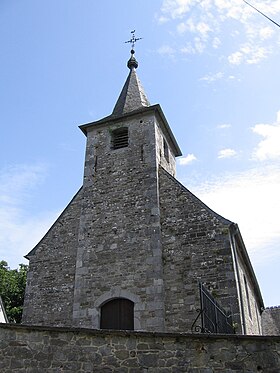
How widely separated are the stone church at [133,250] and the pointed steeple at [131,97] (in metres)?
0.53

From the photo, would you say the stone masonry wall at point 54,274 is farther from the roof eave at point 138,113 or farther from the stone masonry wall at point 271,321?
the stone masonry wall at point 271,321

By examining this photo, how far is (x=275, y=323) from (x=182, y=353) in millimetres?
18165

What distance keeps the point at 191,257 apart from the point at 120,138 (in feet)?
18.9

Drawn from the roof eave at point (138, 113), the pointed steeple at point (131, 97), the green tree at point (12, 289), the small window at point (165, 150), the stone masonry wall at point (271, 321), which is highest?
the pointed steeple at point (131, 97)

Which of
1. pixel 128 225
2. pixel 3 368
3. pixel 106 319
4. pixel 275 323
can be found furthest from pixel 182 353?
pixel 275 323

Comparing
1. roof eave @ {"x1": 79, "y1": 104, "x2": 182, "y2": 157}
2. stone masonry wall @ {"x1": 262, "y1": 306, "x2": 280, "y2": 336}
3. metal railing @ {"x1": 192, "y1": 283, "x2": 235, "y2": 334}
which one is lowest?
metal railing @ {"x1": 192, "y1": 283, "x2": 235, "y2": 334}

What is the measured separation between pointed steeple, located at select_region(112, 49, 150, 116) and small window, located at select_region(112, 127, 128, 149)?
2.54 ft

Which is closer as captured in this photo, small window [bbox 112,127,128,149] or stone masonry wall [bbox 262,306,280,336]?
small window [bbox 112,127,128,149]

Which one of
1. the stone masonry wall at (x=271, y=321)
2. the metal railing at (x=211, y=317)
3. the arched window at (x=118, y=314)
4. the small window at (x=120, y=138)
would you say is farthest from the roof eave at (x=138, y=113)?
the stone masonry wall at (x=271, y=321)

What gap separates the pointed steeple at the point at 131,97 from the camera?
16.1 m

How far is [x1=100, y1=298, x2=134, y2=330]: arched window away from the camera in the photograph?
1158 cm

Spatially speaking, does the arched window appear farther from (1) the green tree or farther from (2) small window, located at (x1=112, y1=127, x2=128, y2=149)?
(1) the green tree

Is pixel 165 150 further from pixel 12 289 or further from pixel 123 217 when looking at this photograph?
pixel 12 289

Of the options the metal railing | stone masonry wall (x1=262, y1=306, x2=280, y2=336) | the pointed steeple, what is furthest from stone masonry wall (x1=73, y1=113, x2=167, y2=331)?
stone masonry wall (x1=262, y1=306, x2=280, y2=336)
